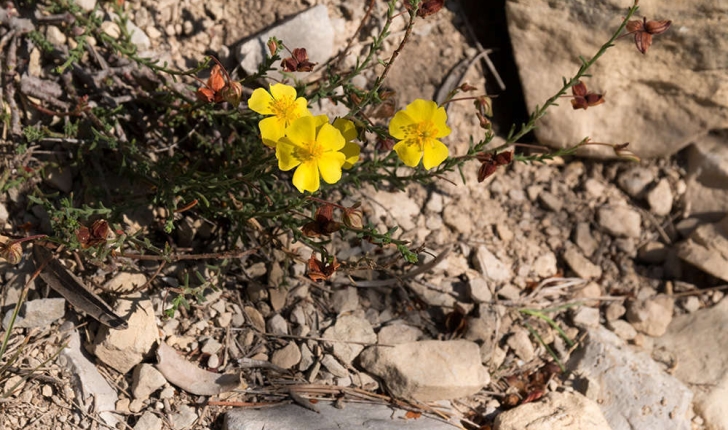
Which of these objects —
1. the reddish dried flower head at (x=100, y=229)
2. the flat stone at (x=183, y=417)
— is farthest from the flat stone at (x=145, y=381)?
the reddish dried flower head at (x=100, y=229)

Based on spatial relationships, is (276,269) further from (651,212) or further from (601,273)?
(651,212)

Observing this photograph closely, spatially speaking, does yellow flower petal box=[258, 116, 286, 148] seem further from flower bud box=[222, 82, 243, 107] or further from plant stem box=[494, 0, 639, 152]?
plant stem box=[494, 0, 639, 152]

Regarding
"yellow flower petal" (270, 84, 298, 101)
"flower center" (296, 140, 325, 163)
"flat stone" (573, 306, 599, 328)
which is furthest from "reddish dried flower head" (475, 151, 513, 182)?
"flat stone" (573, 306, 599, 328)

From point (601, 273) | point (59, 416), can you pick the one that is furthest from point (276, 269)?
point (601, 273)

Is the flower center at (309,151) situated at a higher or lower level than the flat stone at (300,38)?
higher

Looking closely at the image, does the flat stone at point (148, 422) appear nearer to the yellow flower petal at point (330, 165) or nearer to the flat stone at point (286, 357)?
the flat stone at point (286, 357)

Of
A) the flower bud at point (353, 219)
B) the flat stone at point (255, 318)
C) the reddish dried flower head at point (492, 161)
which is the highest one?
the reddish dried flower head at point (492, 161)
